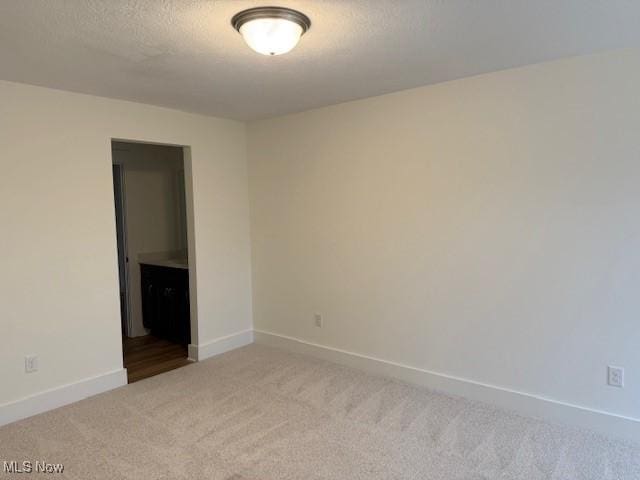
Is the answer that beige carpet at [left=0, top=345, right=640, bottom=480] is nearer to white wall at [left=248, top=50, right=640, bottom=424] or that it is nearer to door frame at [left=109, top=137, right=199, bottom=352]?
white wall at [left=248, top=50, right=640, bottom=424]

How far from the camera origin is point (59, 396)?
3174 mm

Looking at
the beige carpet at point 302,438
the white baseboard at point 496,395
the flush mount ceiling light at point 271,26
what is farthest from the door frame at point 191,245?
the flush mount ceiling light at point 271,26

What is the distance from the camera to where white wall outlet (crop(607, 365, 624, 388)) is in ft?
8.57

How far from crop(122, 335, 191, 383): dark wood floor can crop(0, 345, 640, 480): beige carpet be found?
38 centimetres

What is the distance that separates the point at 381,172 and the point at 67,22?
2335 millimetres

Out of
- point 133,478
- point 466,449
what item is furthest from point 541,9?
point 133,478

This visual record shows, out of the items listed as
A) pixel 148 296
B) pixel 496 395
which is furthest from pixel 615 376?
pixel 148 296

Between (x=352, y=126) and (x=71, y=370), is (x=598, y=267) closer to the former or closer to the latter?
(x=352, y=126)

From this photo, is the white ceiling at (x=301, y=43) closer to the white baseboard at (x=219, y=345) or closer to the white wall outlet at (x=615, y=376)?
the white wall outlet at (x=615, y=376)

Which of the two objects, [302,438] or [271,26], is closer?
[271,26]

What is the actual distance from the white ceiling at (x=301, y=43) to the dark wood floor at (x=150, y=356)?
93.2 inches

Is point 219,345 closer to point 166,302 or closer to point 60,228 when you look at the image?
point 166,302

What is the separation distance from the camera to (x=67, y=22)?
2006 mm

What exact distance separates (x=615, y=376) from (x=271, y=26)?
9.15ft
